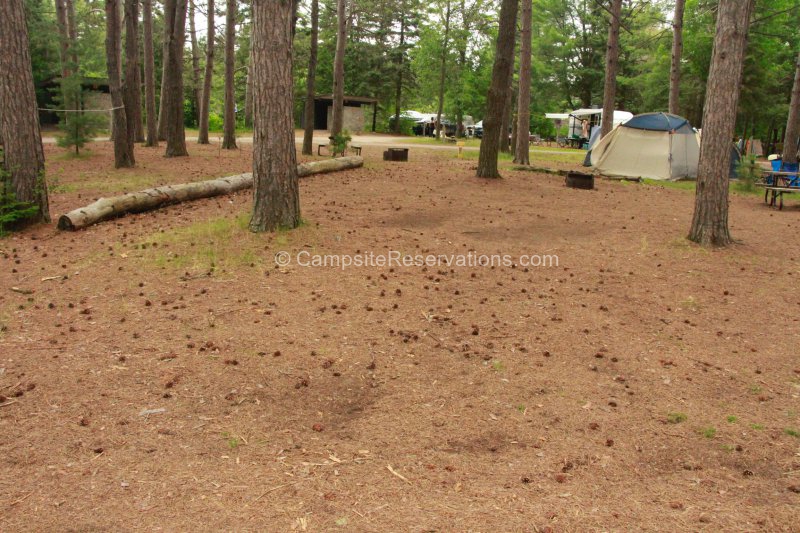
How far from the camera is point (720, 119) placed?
320 inches

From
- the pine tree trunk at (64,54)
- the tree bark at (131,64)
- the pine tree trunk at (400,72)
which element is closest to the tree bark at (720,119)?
the pine tree trunk at (64,54)

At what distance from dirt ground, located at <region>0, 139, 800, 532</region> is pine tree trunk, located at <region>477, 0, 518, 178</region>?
6200 millimetres

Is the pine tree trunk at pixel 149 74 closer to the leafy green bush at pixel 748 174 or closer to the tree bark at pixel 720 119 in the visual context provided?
the tree bark at pixel 720 119

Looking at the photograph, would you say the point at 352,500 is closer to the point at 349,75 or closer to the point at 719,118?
the point at 719,118

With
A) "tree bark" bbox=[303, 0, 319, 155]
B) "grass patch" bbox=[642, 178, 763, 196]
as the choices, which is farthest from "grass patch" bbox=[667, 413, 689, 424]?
"tree bark" bbox=[303, 0, 319, 155]

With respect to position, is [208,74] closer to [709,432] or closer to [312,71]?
[312,71]

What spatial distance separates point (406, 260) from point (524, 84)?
12311 millimetres

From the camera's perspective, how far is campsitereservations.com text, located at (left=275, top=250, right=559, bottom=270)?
7.24 metres

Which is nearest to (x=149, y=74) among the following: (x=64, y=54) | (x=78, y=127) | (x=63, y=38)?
(x=64, y=54)

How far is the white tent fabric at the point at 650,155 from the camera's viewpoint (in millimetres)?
17578

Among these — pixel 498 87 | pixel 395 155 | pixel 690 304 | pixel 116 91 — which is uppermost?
pixel 498 87

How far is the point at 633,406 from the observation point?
434cm

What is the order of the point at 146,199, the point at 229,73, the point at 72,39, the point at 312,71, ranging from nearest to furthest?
the point at 146,199 < the point at 312,71 < the point at 72,39 < the point at 229,73

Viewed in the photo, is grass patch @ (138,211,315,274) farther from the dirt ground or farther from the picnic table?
the picnic table
